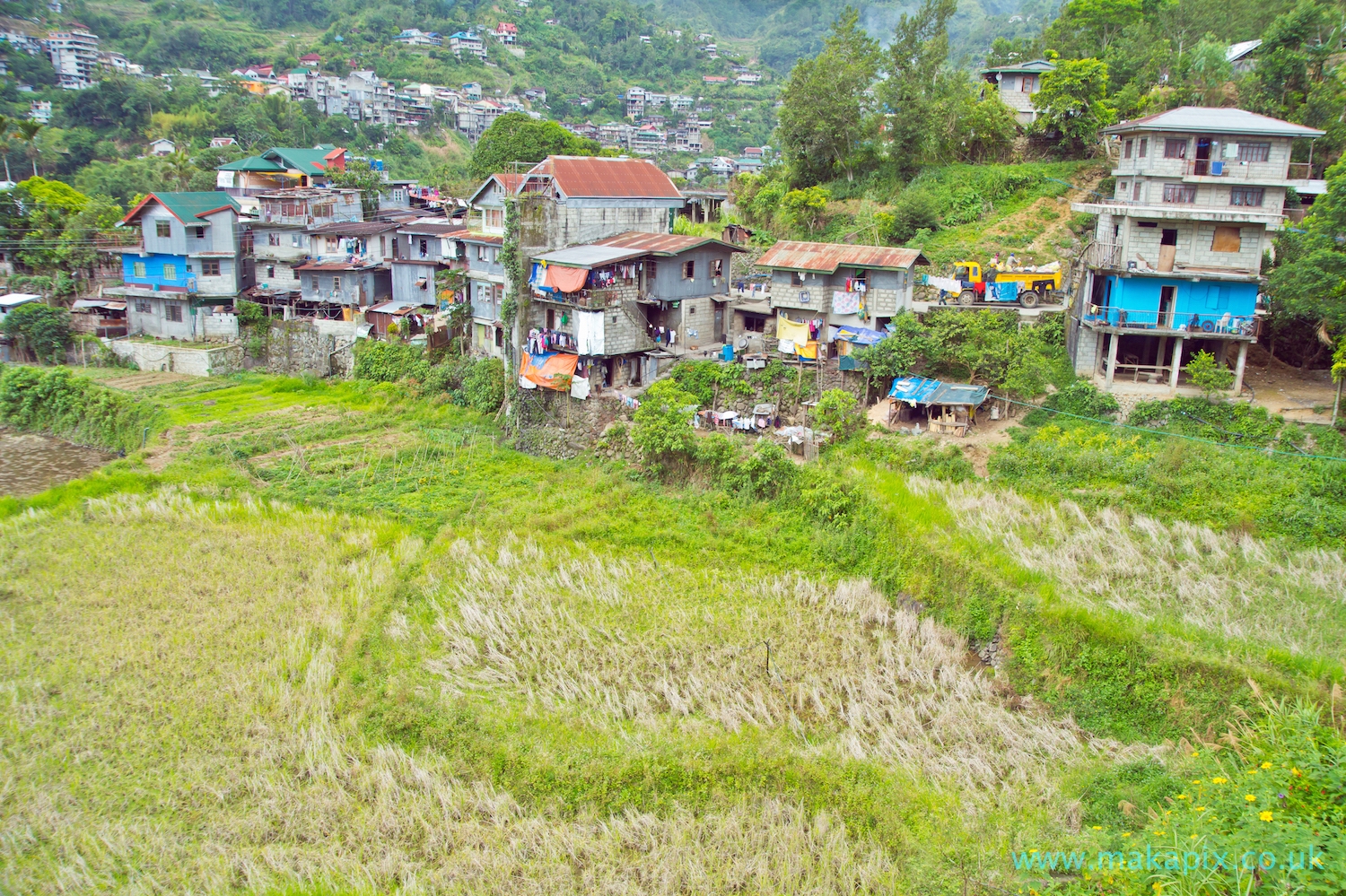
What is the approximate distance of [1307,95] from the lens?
33219 mm

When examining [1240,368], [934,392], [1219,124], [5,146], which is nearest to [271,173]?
[5,146]

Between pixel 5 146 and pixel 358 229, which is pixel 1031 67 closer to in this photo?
pixel 358 229

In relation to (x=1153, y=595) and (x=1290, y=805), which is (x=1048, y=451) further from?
(x=1290, y=805)

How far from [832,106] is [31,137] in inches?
2120

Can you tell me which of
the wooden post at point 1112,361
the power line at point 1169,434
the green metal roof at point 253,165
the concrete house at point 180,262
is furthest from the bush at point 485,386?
the green metal roof at point 253,165

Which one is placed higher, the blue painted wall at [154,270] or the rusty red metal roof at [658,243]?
the rusty red metal roof at [658,243]

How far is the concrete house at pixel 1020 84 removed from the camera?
43.0 m

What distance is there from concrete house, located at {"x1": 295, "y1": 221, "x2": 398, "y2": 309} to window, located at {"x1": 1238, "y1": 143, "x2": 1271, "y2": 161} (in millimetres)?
33021

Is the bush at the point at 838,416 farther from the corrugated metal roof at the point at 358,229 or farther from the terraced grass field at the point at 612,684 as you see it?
the corrugated metal roof at the point at 358,229

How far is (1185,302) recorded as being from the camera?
1031 inches

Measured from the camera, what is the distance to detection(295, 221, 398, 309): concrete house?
41.4 m

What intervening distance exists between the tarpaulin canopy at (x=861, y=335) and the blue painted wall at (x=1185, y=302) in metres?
6.63

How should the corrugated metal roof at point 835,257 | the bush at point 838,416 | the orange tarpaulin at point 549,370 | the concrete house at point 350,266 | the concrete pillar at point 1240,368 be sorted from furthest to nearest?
the concrete house at point 350,266
the orange tarpaulin at point 549,370
the corrugated metal roof at point 835,257
the bush at point 838,416
the concrete pillar at point 1240,368

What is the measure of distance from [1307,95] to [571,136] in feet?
117
